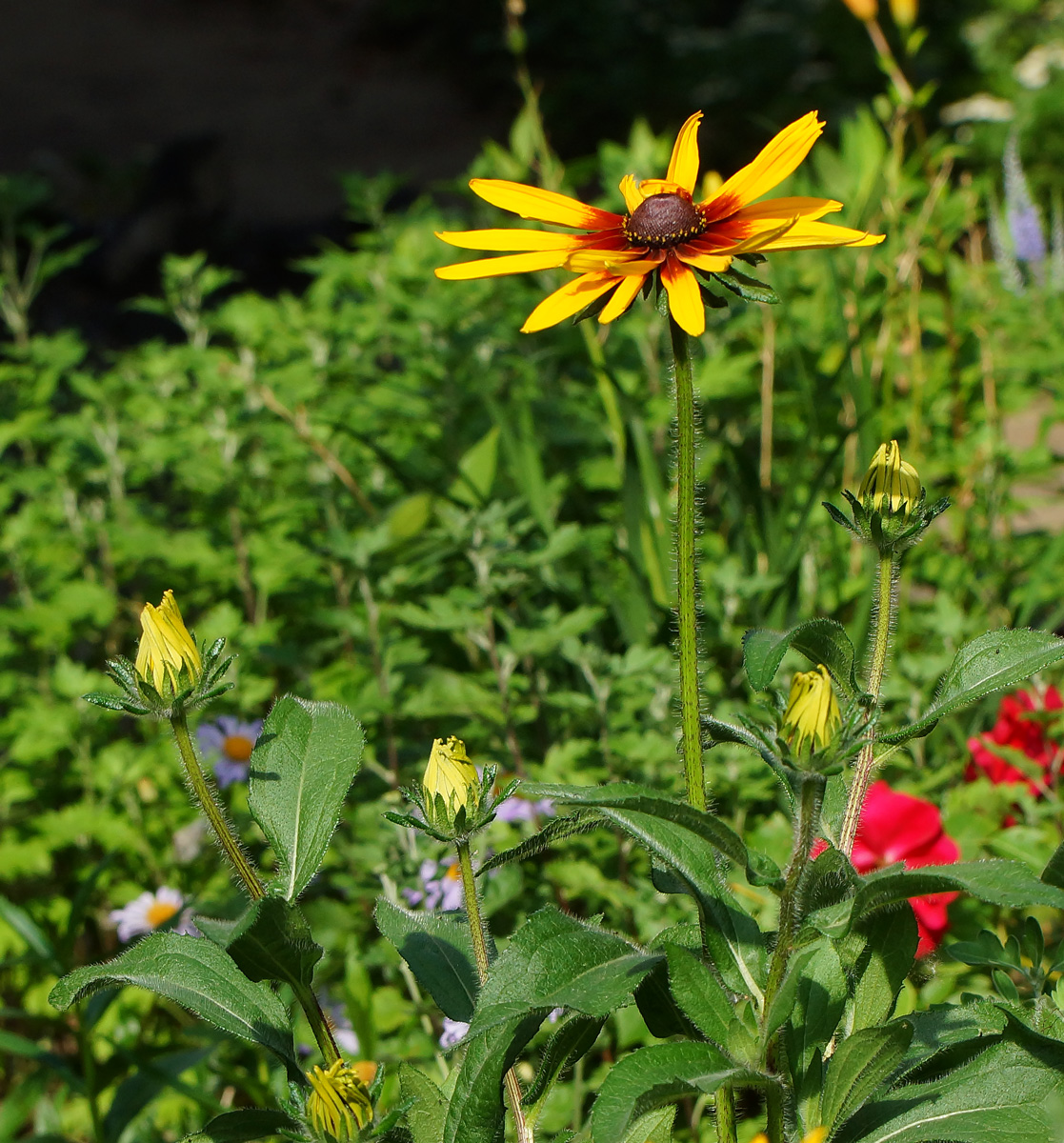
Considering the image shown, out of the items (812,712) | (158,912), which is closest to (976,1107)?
(812,712)

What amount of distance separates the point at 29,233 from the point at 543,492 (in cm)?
172

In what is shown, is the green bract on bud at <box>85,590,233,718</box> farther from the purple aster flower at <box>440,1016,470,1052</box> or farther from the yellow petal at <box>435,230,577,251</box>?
the purple aster flower at <box>440,1016,470,1052</box>

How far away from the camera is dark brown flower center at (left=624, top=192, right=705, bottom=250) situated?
0.81m

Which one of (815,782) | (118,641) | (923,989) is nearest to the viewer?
(815,782)

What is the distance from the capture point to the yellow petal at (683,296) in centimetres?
72

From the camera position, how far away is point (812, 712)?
668 mm

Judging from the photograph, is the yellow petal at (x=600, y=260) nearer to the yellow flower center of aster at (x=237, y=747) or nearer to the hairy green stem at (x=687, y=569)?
the hairy green stem at (x=687, y=569)

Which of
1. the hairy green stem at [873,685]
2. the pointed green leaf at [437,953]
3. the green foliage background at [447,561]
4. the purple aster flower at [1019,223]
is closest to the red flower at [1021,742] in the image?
the green foliage background at [447,561]

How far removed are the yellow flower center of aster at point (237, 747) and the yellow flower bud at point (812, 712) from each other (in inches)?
53.5

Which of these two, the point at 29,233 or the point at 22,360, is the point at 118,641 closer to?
the point at 22,360

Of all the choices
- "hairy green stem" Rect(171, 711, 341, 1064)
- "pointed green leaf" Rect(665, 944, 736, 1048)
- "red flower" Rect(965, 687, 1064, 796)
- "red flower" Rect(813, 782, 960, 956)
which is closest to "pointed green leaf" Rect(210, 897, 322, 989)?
"hairy green stem" Rect(171, 711, 341, 1064)

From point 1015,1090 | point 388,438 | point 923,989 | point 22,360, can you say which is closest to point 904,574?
point 923,989

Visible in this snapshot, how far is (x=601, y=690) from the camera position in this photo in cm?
170

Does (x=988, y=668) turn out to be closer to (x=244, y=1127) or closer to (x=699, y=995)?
(x=699, y=995)
